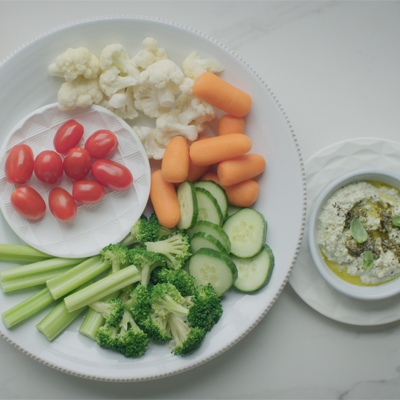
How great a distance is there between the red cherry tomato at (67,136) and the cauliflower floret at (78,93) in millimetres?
95

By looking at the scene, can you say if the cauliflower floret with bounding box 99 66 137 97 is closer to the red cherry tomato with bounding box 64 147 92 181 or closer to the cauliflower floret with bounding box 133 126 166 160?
the cauliflower floret with bounding box 133 126 166 160

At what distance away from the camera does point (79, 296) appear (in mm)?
1793

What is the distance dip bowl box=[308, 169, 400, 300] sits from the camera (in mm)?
1760

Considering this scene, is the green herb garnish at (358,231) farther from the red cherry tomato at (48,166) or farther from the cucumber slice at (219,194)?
the red cherry tomato at (48,166)

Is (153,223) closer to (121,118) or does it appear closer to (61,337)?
(121,118)

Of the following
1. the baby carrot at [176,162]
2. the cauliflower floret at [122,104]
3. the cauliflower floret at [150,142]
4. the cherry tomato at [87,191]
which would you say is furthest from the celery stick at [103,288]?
the cauliflower floret at [122,104]

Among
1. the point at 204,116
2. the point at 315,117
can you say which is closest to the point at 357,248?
the point at 315,117

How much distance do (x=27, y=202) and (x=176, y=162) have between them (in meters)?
0.80

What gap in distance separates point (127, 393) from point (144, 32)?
2123mm

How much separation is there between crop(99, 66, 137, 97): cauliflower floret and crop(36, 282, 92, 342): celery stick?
1187 millimetres

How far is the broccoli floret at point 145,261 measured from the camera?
1.80m

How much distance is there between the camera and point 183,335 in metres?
1.77

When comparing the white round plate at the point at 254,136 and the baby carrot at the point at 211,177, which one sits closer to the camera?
the white round plate at the point at 254,136

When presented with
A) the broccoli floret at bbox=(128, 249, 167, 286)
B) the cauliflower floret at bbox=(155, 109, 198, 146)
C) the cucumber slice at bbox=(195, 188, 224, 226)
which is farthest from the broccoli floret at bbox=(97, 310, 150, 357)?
the cauliflower floret at bbox=(155, 109, 198, 146)
